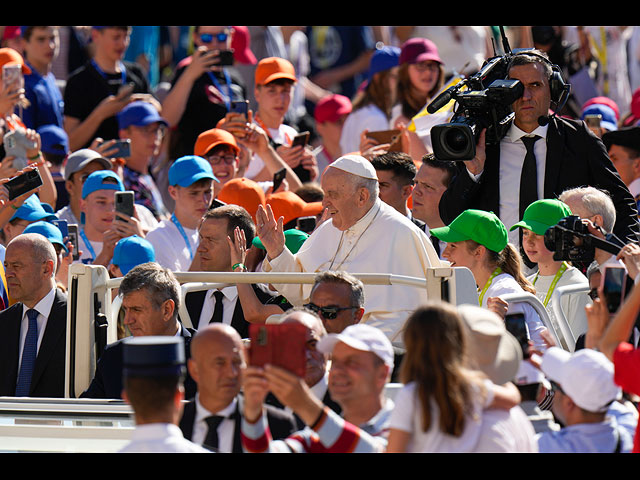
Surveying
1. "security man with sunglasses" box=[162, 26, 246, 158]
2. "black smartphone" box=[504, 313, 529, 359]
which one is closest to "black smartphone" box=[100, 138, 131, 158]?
"security man with sunglasses" box=[162, 26, 246, 158]

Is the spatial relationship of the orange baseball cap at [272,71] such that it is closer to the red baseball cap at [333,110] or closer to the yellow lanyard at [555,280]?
the red baseball cap at [333,110]

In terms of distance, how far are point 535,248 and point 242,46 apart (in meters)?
5.24

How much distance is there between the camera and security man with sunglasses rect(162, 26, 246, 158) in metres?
9.76

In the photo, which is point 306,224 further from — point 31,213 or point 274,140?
point 274,140

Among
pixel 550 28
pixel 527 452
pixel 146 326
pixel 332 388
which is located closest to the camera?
pixel 527 452

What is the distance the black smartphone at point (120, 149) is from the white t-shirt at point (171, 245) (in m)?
1.17

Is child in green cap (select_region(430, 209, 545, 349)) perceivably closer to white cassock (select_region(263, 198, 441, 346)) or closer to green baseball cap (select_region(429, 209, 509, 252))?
green baseball cap (select_region(429, 209, 509, 252))

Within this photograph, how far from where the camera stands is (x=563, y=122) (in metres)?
6.85

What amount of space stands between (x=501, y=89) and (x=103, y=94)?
4319 millimetres

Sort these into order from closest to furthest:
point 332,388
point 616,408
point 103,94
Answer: point 332,388
point 616,408
point 103,94
